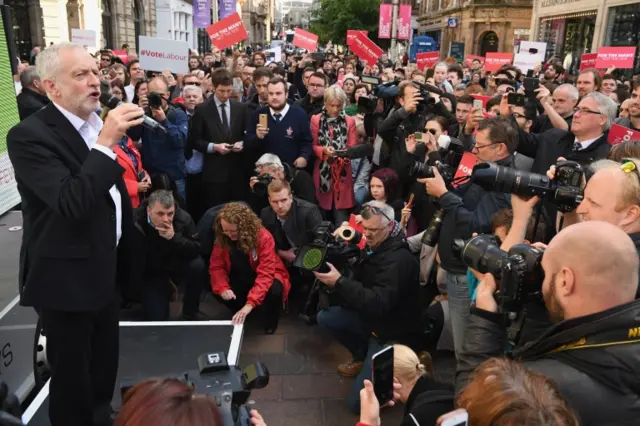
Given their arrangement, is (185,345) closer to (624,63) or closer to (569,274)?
(569,274)

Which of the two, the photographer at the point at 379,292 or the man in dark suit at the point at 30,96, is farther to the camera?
the man in dark suit at the point at 30,96

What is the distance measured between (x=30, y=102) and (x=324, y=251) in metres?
3.85

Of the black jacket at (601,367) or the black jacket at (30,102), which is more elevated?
the black jacket at (30,102)

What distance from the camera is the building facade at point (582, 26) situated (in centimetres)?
1509

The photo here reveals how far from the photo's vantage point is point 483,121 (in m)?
3.56

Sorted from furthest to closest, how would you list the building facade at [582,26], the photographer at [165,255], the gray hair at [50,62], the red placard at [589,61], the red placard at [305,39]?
the building facade at [582,26] → the red placard at [305,39] → the red placard at [589,61] → the photographer at [165,255] → the gray hair at [50,62]

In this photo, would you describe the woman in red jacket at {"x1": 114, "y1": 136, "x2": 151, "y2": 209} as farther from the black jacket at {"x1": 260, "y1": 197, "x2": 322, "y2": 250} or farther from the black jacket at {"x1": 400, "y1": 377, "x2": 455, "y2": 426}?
the black jacket at {"x1": 400, "y1": 377, "x2": 455, "y2": 426}

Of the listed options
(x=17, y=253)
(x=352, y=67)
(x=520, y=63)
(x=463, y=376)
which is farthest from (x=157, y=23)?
(x=463, y=376)

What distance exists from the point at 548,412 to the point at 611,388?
14.8 inches

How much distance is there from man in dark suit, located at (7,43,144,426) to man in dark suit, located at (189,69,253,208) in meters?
2.89

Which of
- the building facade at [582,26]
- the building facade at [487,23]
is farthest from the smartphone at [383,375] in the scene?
the building facade at [487,23]

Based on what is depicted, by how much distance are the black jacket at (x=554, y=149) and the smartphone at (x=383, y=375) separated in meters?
3.01

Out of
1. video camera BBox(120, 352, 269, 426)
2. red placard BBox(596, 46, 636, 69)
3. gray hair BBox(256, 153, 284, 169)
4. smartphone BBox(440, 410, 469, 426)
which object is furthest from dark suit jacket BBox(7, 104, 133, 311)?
red placard BBox(596, 46, 636, 69)

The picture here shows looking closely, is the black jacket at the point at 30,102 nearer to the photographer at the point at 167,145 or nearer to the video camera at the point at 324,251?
the photographer at the point at 167,145
